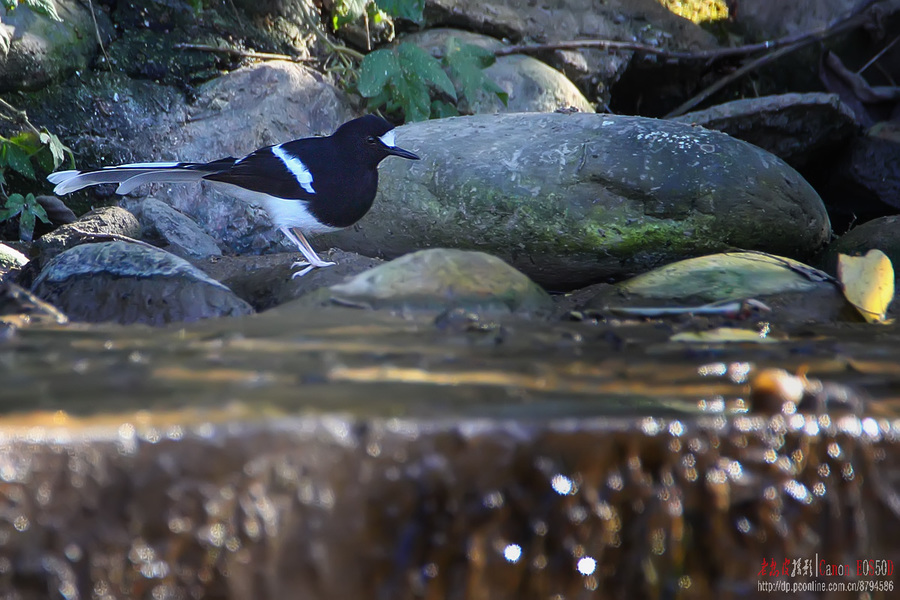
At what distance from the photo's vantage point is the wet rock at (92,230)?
14.5 feet

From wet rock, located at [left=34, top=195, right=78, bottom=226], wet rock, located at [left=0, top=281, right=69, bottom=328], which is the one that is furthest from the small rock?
wet rock, located at [left=34, top=195, right=78, bottom=226]

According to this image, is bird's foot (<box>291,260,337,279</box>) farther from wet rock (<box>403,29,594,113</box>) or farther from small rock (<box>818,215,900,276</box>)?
small rock (<box>818,215,900,276</box>)

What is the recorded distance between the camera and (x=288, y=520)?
1.34 metres

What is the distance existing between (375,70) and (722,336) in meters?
3.66

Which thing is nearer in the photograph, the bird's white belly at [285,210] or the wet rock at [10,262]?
the bird's white belly at [285,210]

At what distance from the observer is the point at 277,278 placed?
3811 mm

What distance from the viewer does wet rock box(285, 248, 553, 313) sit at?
263 cm

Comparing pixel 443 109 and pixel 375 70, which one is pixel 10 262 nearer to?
pixel 375 70

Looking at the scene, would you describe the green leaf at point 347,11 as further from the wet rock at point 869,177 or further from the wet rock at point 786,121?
the wet rock at point 869,177

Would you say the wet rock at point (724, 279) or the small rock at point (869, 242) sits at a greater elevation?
the wet rock at point (724, 279)

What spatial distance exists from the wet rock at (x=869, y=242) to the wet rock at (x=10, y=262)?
171 inches

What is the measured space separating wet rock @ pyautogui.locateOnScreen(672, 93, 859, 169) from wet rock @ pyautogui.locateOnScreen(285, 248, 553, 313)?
12.8ft

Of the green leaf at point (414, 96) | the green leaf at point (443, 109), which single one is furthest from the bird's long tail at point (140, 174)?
the green leaf at point (443, 109)

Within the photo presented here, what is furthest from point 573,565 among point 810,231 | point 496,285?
point 810,231
